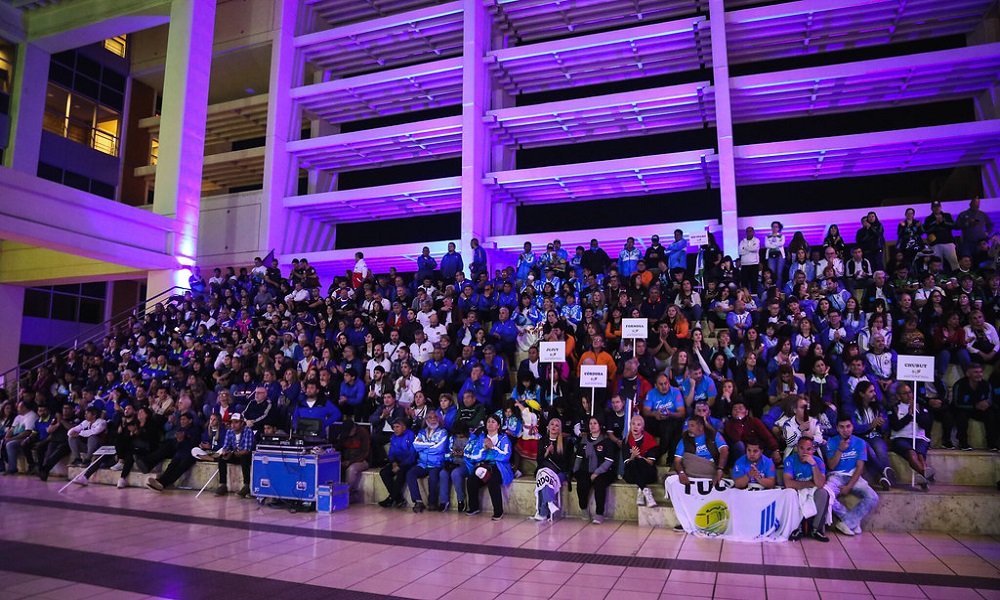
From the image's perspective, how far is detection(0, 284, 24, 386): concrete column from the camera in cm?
2045

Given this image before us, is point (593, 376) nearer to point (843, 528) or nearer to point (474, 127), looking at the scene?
point (843, 528)

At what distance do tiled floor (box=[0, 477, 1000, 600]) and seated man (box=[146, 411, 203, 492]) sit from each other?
2.13 meters

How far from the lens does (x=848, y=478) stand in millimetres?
7797

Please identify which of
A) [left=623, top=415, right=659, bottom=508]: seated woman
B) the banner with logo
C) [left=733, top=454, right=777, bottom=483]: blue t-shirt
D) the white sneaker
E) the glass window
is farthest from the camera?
the glass window

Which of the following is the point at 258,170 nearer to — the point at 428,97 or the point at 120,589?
the point at 428,97

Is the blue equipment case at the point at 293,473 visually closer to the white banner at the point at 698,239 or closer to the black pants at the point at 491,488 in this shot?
the black pants at the point at 491,488

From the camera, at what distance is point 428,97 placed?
22125 millimetres

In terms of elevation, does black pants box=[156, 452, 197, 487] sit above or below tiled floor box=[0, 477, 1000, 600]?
above

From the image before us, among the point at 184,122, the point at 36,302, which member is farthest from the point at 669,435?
the point at 36,302

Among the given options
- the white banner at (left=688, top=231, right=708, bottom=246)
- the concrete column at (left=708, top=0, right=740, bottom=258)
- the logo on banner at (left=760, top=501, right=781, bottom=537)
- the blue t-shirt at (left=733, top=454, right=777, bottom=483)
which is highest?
the concrete column at (left=708, top=0, right=740, bottom=258)

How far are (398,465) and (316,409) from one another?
6.19ft

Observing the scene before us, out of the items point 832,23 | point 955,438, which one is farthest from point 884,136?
point 955,438

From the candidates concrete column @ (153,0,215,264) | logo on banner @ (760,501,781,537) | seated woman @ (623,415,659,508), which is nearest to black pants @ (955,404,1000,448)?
logo on banner @ (760,501,781,537)

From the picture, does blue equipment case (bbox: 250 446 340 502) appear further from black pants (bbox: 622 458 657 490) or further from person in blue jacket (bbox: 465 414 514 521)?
black pants (bbox: 622 458 657 490)
